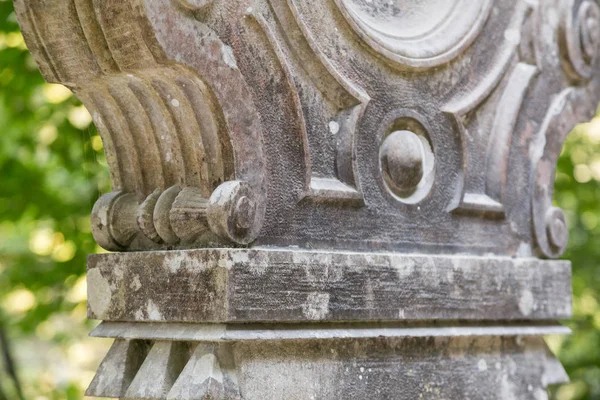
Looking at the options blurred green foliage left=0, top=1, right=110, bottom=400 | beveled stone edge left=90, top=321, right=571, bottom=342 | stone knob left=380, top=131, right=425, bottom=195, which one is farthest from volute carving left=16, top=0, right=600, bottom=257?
blurred green foliage left=0, top=1, right=110, bottom=400

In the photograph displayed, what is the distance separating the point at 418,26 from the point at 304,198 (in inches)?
34.6

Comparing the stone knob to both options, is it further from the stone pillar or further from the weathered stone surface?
the weathered stone surface

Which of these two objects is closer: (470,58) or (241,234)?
(241,234)

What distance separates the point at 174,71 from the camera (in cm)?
200

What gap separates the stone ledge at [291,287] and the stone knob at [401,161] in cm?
23

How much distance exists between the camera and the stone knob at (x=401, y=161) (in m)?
2.45

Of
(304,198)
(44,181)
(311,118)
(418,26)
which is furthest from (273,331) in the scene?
(44,181)

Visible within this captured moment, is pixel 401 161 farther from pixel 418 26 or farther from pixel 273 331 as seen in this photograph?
pixel 273 331

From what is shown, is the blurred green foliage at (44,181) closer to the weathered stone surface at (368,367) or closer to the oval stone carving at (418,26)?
the oval stone carving at (418,26)

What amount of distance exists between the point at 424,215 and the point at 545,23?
3.25ft

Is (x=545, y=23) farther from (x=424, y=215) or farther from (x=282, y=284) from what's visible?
(x=282, y=284)

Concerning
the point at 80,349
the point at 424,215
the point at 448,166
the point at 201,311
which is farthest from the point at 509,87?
the point at 80,349

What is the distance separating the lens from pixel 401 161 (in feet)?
8.04

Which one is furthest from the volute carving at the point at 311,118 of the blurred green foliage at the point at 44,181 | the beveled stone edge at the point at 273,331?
the blurred green foliage at the point at 44,181
